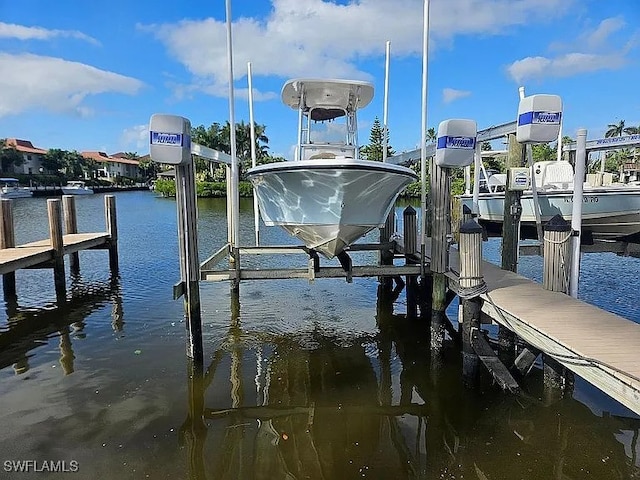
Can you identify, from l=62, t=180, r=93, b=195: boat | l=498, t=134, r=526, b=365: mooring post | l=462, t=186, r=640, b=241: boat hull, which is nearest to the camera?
l=498, t=134, r=526, b=365: mooring post

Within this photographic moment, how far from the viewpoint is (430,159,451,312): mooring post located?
6.34 m

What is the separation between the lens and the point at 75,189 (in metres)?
58.4

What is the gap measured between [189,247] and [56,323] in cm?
414

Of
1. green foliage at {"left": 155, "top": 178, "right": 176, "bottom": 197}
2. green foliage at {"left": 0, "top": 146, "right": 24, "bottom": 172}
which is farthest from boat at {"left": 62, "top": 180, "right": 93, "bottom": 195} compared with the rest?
green foliage at {"left": 155, "top": 178, "right": 176, "bottom": 197}

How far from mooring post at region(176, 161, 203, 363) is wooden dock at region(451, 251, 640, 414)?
3.71m

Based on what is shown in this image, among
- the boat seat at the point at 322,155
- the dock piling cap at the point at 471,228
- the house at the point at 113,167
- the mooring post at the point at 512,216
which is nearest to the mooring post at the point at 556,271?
the dock piling cap at the point at 471,228

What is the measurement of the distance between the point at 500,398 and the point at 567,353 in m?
1.94

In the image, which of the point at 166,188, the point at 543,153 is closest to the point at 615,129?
the point at 543,153

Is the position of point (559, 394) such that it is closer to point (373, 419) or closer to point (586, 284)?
point (373, 419)

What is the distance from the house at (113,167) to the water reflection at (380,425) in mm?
83267

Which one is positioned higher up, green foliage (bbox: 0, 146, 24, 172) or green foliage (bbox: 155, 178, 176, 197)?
green foliage (bbox: 0, 146, 24, 172)

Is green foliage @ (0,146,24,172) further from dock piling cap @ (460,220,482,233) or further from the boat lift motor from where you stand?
dock piling cap @ (460,220,482,233)

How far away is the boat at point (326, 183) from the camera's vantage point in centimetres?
586

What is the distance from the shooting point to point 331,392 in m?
5.91
